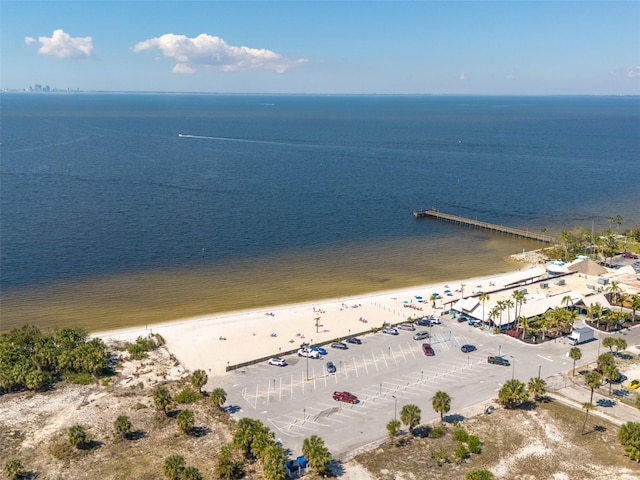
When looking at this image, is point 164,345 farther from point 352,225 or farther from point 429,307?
point 352,225

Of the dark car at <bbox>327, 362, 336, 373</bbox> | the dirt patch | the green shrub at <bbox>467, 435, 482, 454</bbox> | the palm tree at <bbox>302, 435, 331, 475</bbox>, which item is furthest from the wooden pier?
the palm tree at <bbox>302, 435, 331, 475</bbox>

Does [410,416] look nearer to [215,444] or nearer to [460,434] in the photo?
[460,434]

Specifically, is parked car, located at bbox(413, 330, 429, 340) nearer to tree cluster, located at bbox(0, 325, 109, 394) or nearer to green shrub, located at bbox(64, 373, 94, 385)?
tree cluster, located at bbox(0, 325, 109, 394)

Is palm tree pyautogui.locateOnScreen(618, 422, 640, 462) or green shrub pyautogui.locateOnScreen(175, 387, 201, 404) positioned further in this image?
green shrub pyautogui.locateOnScreen(175, 387, 201, 404)

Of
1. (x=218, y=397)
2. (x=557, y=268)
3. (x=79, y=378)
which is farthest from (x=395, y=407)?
(x=557, y=268)

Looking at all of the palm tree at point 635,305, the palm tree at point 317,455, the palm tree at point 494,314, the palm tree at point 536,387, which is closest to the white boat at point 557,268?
the palm tree at point 635,305

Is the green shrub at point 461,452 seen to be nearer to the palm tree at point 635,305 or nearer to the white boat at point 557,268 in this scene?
the palm tree at point 635,305
